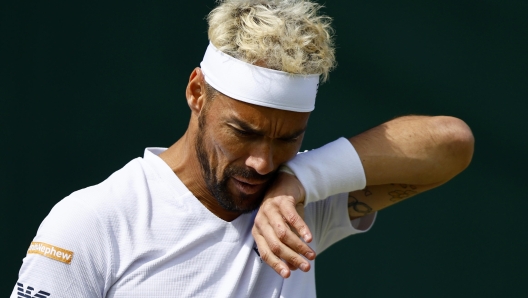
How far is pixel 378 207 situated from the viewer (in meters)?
2.33

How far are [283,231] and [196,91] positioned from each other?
0.54 metres

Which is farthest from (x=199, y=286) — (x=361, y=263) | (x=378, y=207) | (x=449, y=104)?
(x=449, y=104)

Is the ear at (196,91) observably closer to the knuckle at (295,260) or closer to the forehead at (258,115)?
the forehead at (258,115)

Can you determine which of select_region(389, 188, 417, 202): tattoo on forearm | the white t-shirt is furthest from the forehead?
select_region(389, 188, 417, 202): tattoo on forearm

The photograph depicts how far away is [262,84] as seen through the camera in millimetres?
1955

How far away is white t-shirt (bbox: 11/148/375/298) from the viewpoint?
1.84 metres

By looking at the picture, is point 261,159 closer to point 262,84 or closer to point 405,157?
point 262,84

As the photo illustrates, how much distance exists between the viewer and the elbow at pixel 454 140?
7.36 ft

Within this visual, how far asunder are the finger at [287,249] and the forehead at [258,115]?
0.94 feet

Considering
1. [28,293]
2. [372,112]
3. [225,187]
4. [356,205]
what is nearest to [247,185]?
[225,187]

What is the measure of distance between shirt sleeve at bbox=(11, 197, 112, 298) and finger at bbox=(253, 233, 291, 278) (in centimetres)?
36

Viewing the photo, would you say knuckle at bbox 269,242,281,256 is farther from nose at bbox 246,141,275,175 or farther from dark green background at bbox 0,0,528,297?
dark green background at bbox 0,0,528,297

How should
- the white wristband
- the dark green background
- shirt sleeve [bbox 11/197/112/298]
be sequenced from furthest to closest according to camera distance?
the dark green background → the white wristband → shirt sleeve [bbox 11/197/112/298]

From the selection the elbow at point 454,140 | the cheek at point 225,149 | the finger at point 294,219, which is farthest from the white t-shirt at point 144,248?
the elbow at point 454,140
